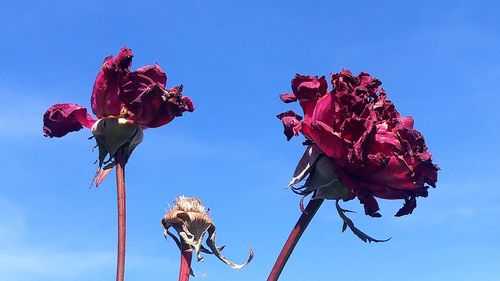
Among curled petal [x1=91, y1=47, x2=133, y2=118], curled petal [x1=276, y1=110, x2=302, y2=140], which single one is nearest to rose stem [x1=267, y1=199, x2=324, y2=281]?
curled petal [x1=276, y1=110, x2=302, y2=140]

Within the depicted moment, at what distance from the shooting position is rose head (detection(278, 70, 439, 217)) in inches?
137

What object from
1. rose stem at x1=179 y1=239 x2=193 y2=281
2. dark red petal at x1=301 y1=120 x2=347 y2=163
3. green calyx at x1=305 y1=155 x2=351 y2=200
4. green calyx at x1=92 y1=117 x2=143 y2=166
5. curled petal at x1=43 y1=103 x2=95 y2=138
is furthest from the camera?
curled petal at x1=43 y1=103 x2=95 y2=138

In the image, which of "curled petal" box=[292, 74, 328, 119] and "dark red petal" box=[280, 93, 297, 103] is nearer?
"curled petal" box=[292, 74, 328, 119]

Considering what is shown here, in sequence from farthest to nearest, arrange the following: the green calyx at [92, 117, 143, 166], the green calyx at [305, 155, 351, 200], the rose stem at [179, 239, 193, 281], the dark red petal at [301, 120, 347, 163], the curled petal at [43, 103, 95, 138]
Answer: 1. the curled petal at [43, 103, 95, 138]
2. the green calyx at [92, 117, 143, 166]
3. the rose stem at [179, 239, 193, 281]
4. the green calyx at [305, 155, 351, 200]
5. the dark red petal at [301, 120, 347, 163]

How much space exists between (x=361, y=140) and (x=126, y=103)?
1.30 metres

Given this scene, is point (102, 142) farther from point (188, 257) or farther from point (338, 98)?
point (338, 98)

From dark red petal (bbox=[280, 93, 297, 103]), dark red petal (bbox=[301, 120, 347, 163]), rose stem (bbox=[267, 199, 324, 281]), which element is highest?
dark red petal (bbox=[280, 93, 297, 103])

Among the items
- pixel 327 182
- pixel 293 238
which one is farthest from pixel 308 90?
pixel 293 238

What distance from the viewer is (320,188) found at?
3574 mm

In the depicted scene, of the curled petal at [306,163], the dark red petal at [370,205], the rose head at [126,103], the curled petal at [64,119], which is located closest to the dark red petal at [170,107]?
the rose head at [126,103]

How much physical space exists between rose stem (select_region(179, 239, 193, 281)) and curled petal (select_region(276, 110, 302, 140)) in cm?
81

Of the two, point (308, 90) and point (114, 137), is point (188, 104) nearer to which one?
point (114, 137)

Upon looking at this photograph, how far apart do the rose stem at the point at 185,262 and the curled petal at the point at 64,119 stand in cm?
84

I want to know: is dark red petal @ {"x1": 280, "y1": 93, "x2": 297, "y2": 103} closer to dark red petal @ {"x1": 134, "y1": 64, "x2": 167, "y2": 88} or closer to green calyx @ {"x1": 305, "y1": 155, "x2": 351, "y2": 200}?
green calyx @ {"x1": 305, "y1": 155, "x2": 351, "y2": 200}
